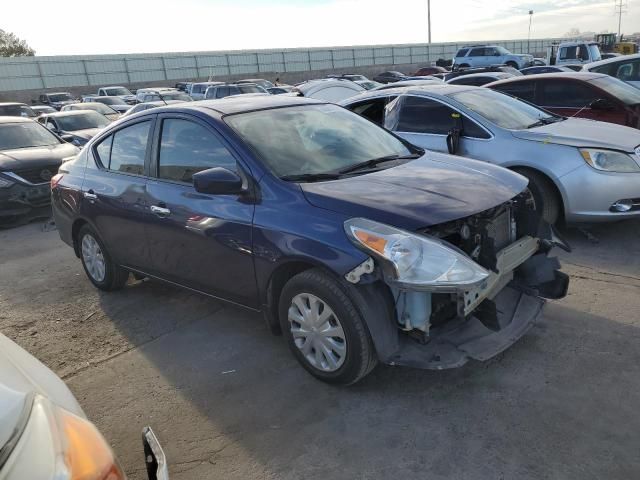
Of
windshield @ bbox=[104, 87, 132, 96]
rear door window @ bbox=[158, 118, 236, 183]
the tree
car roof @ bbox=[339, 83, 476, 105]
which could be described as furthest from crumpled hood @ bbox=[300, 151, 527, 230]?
the tree

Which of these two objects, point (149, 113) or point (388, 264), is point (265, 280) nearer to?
point (388, 264)

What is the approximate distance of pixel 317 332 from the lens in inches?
131

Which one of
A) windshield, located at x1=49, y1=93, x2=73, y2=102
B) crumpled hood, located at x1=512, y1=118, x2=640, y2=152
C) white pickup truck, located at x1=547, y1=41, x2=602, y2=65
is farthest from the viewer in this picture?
windshield, located at x1=49, y1=93, x2=73, y2=102

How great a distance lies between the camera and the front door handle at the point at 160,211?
4.07m

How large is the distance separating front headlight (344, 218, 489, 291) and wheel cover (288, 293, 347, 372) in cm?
51

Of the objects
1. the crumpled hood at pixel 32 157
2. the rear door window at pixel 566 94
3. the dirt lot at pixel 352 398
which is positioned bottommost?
the dirt lot at pixel 352 398

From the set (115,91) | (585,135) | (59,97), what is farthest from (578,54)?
(59,97)

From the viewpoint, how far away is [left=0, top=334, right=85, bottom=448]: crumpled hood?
1563 mm

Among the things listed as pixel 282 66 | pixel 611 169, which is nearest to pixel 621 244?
pixel 611 169

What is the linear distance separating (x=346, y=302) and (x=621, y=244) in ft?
12.5

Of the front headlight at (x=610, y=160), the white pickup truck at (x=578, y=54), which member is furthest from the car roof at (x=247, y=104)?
the white pickup truck at (x=578, y=54)

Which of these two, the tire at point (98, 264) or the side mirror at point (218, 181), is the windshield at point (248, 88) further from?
the side mirror at point (218, 181)

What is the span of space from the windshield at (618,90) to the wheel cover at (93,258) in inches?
265

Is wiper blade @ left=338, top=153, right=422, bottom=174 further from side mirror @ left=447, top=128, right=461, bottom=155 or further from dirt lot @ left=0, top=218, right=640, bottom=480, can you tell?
side mirror @ left=447, top=128, right=461, bottom=155
